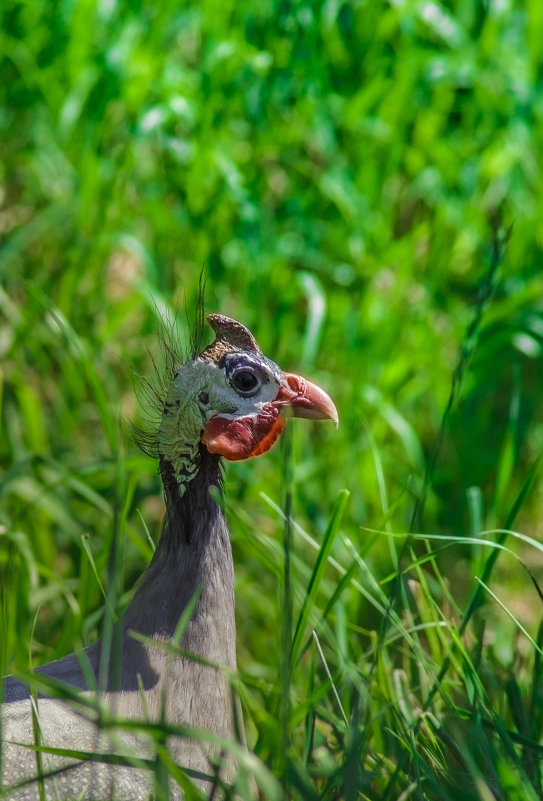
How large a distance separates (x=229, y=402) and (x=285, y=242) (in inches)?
46.2

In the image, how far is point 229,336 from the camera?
73.5 inches

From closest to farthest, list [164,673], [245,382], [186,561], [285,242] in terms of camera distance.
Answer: [164,673]
[186,561]
[245,382]
[285,242]

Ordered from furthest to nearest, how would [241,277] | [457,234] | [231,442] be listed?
[457,234], [241,277], [231,442]

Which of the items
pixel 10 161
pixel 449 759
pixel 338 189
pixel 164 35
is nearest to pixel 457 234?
pixel 338 189

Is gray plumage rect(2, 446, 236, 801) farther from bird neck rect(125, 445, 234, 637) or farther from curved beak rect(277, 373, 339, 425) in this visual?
curved beak rect(277, 373, 339, 425)

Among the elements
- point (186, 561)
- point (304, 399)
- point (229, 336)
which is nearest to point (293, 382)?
point (304, 399)

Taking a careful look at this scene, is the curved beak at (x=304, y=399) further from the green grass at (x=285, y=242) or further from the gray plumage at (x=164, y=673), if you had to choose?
the green grass at (x=285, y=242)

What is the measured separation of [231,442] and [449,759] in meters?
0.62

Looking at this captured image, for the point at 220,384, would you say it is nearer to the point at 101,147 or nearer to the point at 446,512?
the point at 101,147

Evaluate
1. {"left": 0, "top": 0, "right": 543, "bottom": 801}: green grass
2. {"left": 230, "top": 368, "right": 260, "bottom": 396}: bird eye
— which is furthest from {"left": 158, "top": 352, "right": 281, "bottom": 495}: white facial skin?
{"left": 0, "top": 0, "right": 543, "bottom": 801}: green grass

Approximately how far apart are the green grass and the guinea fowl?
498mm

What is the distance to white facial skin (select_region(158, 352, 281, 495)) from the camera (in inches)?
70.7

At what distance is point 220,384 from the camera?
1822 millimetres

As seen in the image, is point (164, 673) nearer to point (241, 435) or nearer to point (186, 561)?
point (186, 561)
